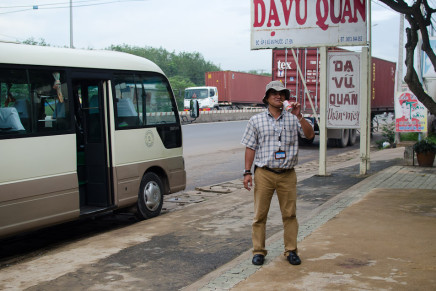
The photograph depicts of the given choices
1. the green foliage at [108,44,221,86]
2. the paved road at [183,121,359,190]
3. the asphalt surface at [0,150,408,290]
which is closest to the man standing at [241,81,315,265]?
the asphalt surface at [0,150,408,290]

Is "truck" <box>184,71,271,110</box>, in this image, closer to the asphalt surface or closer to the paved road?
the paved road

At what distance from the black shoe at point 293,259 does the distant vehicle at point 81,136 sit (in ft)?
10.5

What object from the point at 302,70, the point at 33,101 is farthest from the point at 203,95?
the point at 33,101

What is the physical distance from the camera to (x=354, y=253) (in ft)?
19.0

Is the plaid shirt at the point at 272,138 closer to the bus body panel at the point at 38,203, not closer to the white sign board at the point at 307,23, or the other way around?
the bus body panel at the point at 38,203

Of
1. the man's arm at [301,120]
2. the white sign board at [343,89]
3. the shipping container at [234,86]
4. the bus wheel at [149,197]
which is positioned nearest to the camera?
the man's arm at [301,120]

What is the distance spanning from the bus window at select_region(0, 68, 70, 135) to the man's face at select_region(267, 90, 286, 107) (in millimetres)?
3139

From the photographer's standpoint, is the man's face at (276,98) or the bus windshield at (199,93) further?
the bus windshield at (199,93)

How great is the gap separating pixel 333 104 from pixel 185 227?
6.09 meters

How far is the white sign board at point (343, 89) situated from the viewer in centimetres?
1239

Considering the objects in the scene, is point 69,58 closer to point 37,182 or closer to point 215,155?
point 37,182

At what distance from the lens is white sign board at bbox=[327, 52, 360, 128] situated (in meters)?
12.4

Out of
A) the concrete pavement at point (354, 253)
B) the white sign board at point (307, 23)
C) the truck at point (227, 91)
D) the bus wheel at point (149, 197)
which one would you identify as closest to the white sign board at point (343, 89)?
the white sign board at point (307, 23)

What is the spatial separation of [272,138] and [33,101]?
325 centimetres
